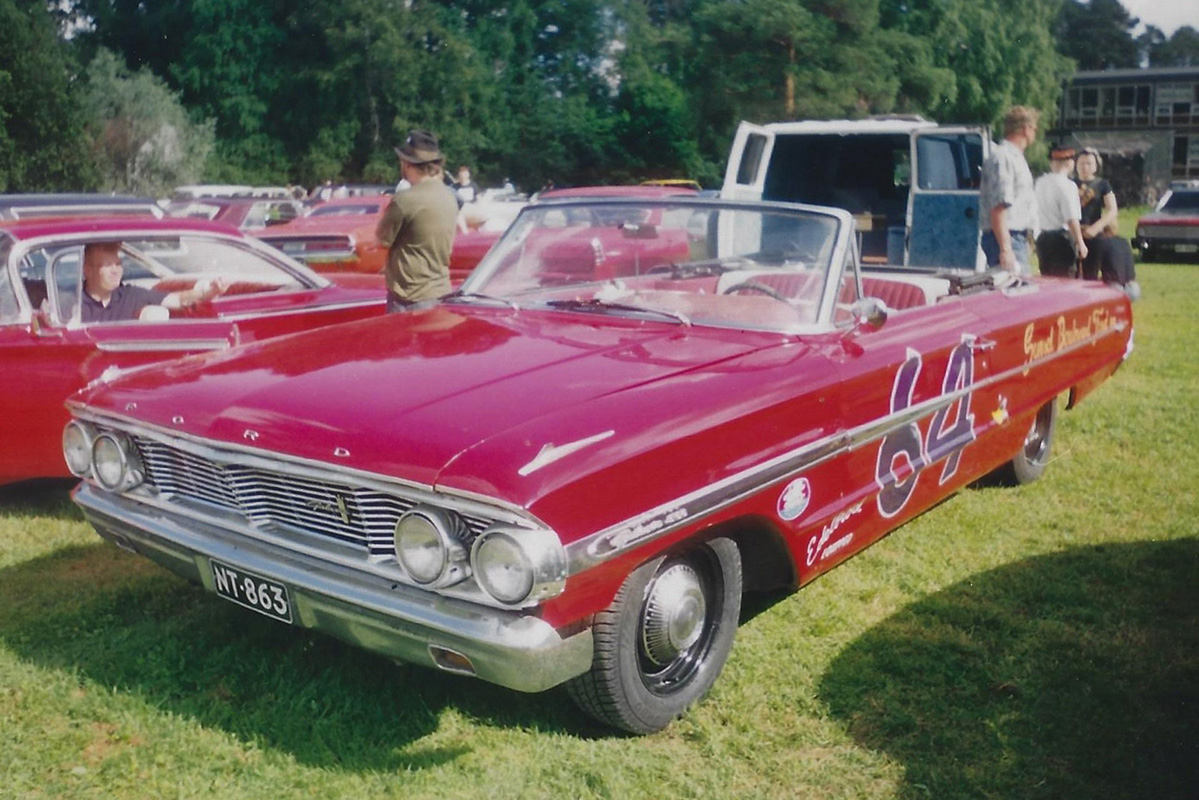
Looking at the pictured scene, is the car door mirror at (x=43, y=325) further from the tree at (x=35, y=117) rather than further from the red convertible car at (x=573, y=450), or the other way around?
the tree at (x=35, y=117)

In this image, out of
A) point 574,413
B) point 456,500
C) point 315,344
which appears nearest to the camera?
point 456,500

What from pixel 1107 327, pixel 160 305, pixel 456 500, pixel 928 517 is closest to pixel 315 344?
pixel 456 500

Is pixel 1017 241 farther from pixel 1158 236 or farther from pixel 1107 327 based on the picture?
pixel 1158 236

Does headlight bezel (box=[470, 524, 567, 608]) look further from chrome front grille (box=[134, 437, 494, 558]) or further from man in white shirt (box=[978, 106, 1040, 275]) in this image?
man in white shirt (box=[978, 106, 1040, 275])

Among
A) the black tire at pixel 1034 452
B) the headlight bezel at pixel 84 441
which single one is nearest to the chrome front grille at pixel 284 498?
the headlight bezel at pixel 84 441

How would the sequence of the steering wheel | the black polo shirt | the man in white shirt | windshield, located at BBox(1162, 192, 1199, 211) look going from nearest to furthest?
the steering wheel → the black polo shirt → the man in white shirt → windshield, located at BBox(1162, 192, 1199, 211)

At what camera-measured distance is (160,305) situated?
18.1 ft

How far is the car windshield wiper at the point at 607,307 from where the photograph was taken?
13.3 feet

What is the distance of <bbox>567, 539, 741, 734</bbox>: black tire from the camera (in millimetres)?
3086

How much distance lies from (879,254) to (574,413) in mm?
8953

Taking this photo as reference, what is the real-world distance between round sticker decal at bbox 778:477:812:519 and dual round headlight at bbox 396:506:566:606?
960 mm

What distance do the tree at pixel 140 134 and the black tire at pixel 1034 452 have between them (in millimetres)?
33995

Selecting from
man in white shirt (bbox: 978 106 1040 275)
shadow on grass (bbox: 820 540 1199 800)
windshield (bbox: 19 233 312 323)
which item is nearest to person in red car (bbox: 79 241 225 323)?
windshield (bbox: 19 233 312 323)

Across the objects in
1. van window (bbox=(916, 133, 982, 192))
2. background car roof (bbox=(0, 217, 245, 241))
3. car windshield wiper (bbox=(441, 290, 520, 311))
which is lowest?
car windshield wiper (bbox=(441, 290, 520, 311))
